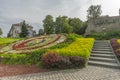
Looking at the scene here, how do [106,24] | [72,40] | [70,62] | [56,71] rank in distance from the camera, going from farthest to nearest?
1. [106,24]
2. [72,40]
3. [70,62]
4. [56,71]

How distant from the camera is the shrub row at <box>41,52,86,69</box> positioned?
27.6 feet

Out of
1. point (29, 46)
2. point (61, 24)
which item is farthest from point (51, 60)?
point (61, 24)

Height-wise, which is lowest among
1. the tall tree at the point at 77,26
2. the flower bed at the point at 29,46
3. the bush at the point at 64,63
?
the bush at the point at 64,63

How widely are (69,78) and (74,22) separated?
40.3m

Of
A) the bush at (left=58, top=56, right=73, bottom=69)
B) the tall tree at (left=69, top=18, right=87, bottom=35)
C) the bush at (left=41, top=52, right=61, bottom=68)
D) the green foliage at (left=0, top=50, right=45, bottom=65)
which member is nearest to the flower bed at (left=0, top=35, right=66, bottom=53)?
the green foliage at (left=0, top=50, right=45, bottom=65)

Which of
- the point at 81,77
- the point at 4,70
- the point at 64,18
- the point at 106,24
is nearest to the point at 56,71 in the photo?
the point at 81,77

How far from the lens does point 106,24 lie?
1139 inches

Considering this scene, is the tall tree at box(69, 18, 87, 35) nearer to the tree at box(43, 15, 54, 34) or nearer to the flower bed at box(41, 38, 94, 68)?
the tree at box(43, 15, 54, 34)

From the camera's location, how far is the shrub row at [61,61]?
8.42 metres

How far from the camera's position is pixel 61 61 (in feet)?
27.7

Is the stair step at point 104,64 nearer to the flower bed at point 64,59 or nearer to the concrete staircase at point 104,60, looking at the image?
the concrete staircase at point 104,60

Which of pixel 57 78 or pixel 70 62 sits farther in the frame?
pixel 70 62

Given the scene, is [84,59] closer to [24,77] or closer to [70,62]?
[70,62]

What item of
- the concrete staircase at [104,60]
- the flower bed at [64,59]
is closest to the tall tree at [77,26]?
the concrete staircase at [104,60]
